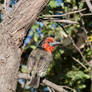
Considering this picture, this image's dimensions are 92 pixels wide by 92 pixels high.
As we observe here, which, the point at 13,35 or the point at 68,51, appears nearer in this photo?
the point at 13,35

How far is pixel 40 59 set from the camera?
5.80m

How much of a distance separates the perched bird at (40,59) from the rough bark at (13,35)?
2.60 metres

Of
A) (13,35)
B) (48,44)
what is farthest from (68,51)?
(13,35)

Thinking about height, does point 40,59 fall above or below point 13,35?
below

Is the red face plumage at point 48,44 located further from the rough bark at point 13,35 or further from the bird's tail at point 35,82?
the rough bark at point 13,35

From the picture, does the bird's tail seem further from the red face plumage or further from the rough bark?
the rough bark

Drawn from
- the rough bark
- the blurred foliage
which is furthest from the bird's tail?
the rough bark

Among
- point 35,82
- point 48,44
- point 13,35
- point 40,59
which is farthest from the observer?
point 48,44

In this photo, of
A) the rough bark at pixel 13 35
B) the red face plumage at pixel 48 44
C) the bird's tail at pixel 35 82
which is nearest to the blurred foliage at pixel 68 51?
the red face plumage at pixel 48 44

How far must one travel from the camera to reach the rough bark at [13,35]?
2.39 metres

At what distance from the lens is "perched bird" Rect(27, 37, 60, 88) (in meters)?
5.37

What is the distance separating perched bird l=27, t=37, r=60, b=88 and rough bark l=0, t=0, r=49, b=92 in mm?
2601

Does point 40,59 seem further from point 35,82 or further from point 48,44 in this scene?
point 35,82

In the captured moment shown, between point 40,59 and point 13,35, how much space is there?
337cm
